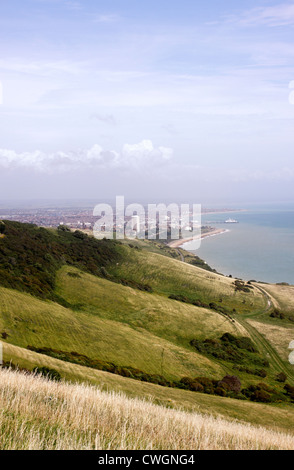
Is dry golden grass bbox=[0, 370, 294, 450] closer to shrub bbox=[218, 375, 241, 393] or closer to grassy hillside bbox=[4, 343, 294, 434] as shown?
grassy hillside bbox=[4, 343, 294, 434]

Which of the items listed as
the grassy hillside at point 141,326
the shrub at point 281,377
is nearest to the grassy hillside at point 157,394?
the grassy hillside at point 141,326

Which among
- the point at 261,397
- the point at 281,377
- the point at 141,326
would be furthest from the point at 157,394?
the point at 141,326

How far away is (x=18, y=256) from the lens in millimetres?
47500

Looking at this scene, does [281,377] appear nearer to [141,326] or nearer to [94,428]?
[141,326]

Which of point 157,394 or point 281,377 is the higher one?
point 157,394

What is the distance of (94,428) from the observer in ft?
14.9

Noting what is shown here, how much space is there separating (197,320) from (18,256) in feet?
95.1

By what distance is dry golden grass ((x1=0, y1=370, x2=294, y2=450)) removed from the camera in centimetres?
389

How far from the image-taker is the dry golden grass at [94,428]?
153 inches

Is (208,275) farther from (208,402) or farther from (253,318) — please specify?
(208,402)

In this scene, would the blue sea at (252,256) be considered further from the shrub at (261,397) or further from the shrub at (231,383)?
the shrub at (261,397)

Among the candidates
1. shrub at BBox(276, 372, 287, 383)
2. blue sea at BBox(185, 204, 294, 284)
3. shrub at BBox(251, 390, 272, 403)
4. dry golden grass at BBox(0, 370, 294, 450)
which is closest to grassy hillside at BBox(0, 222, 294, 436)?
shrub at BBox(251, 390, 272, 403)

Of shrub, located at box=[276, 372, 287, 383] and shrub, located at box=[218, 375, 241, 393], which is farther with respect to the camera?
shrub, located at box=[276, 372, 287, 383]
